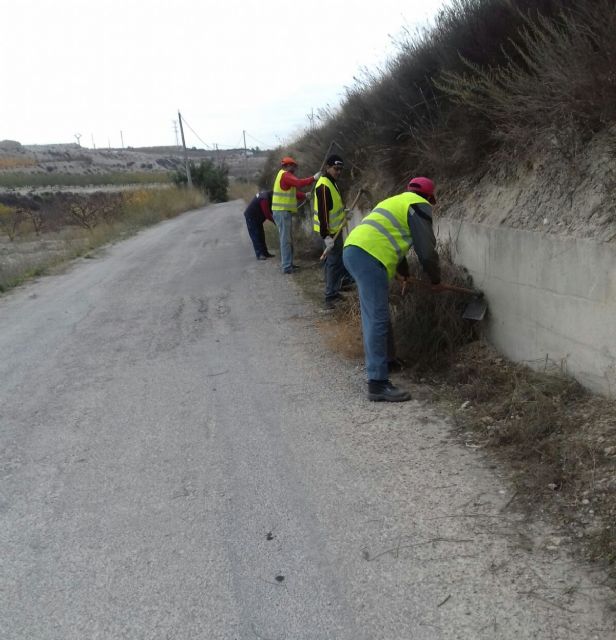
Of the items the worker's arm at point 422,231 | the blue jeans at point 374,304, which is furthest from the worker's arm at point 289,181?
the worker's arm at point 422,231

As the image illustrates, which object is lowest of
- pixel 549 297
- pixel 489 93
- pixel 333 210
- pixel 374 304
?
pixel 374 304

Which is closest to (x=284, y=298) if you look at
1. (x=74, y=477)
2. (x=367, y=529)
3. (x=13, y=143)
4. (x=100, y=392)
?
(x=100, y=392)

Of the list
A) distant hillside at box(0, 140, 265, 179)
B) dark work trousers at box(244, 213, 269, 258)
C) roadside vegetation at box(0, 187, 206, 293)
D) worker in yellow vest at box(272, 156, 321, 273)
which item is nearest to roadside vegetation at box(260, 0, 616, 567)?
worker in yellow vest at box(272, 156, 321, 273)

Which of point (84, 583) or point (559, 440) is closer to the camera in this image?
point (84, 583)

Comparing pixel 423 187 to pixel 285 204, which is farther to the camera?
pixel 285 204

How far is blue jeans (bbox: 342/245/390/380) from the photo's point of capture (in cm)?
460

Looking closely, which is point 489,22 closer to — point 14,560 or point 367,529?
point 367,529

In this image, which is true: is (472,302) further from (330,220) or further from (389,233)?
(330,220)

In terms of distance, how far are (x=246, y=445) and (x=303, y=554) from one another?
1.30 m

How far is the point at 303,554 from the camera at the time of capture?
2857 millimetres

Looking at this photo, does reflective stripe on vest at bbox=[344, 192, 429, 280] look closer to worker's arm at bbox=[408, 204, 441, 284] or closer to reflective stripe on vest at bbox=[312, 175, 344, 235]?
worker's arm at bbox=[408, 204, 441, 284]

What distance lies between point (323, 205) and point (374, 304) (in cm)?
323

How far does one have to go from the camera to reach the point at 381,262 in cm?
460

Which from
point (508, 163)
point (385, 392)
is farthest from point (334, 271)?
point (385, 392)
